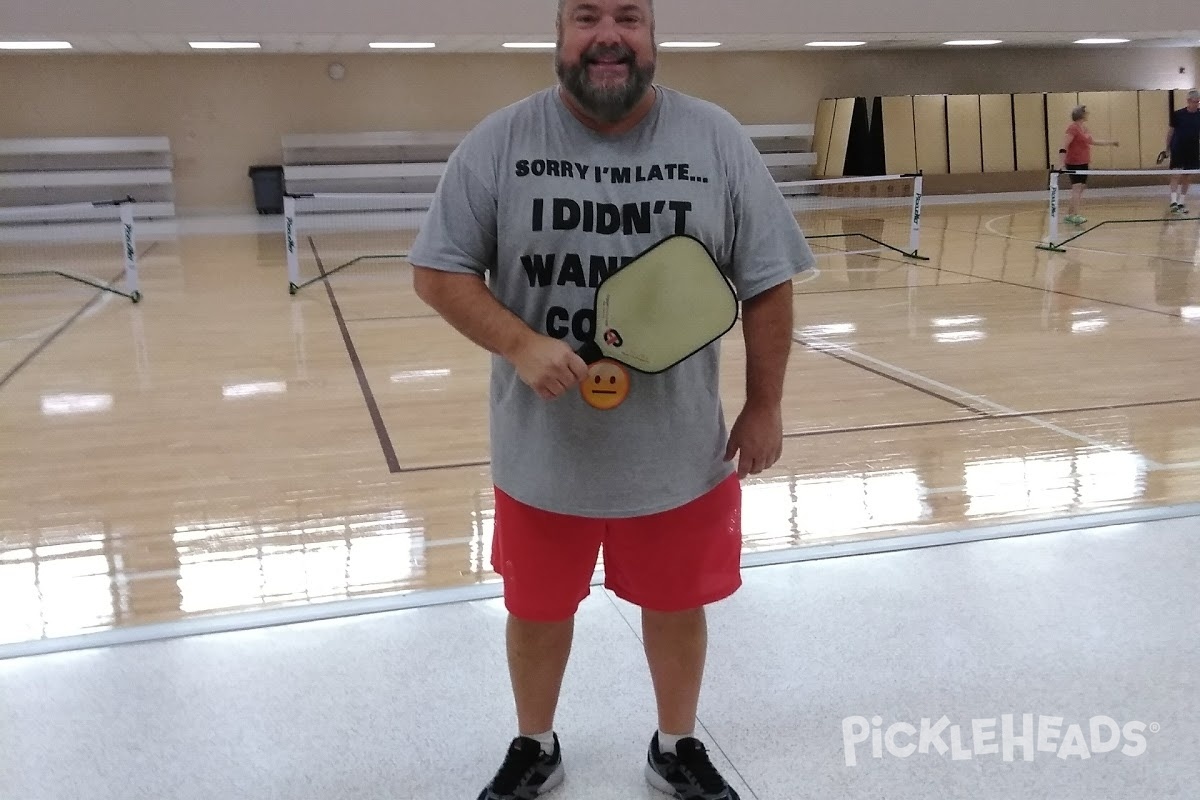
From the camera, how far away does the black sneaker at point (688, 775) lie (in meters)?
2.20

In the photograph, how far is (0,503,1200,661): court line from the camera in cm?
297

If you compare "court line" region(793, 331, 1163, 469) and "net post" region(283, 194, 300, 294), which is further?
"net post" region(283, 194, 300, 294)

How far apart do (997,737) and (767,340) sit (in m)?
1.13

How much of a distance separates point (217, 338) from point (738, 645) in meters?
5.98

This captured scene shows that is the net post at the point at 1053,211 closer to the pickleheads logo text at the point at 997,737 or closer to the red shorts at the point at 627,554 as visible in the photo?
the pickleheads logo text at the point at 997,737

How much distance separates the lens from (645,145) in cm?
191

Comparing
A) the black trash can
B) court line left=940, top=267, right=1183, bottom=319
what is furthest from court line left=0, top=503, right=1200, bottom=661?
the black trash can

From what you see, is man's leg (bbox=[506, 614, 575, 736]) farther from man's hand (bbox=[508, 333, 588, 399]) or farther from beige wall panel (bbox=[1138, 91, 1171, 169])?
beige wall panel (bbox=[1138, 91, 1171, 169])

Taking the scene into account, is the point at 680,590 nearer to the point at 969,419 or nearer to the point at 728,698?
the point at 728,698

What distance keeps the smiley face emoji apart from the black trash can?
17.5 meters

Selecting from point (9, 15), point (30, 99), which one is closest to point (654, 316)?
point (9, 15)

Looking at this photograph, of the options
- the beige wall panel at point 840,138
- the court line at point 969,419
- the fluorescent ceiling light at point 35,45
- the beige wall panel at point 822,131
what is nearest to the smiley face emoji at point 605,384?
the court line at point 969,419

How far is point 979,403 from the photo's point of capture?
18.5 feet

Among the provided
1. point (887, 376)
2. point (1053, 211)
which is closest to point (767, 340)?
point (887, 376)
